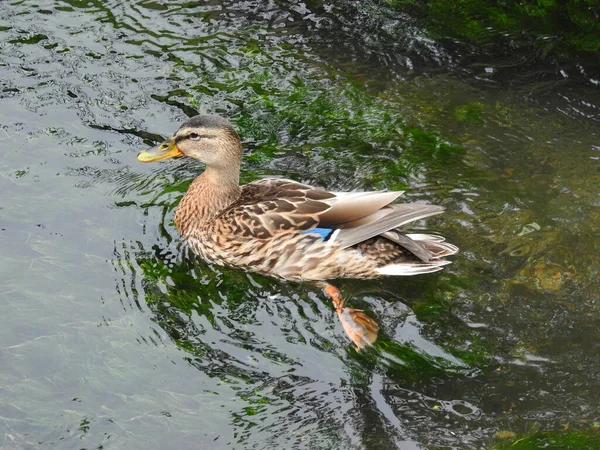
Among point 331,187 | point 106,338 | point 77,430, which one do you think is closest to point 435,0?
point 331,187

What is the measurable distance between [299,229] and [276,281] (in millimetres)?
465

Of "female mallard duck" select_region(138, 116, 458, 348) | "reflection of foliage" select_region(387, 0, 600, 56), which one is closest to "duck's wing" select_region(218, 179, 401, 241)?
"female mallard duck" select_region(138, 116, 458, 348)

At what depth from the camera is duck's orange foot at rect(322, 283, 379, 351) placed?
6.04 metres

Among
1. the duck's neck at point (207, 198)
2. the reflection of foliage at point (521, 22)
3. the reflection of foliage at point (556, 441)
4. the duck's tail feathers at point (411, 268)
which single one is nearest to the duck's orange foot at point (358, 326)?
the duck's tail feathers at point (411, 268)

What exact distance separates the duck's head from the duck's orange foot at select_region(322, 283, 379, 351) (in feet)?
5.47

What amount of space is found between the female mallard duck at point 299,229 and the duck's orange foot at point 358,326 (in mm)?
46

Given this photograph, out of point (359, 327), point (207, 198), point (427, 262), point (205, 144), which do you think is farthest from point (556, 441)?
point (205, 144)

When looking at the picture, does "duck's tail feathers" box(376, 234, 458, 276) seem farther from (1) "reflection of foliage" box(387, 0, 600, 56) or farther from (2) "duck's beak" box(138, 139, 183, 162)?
(1) "reflection of foliage" box(387, 0, 600, 56)

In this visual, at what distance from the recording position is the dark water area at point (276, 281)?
5488 mm

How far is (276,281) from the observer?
684 cm

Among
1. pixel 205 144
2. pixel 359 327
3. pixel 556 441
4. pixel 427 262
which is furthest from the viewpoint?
pixel 205 144

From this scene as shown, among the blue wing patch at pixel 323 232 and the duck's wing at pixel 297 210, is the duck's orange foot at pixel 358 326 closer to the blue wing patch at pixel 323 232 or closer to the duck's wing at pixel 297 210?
the blue wing patch at pixel 323 232

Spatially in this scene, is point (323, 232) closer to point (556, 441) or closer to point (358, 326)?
point (358, 326)

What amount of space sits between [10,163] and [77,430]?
3274 millimetres
